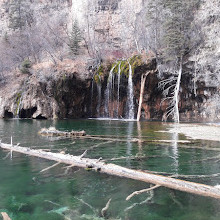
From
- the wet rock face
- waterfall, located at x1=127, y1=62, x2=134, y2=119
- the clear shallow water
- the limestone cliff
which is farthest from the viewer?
the wet rock face

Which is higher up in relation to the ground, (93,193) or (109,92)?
(109,92)

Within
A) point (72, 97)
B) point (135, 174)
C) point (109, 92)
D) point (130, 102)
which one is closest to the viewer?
point (135, 174)

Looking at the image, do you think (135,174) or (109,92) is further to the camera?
(109,92)

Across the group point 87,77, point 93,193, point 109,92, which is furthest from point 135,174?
point 87,77

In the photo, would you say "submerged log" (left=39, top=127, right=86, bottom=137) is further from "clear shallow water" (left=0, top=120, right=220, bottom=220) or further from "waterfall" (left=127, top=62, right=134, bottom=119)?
"waterfall" (left=127, top=62, right=134, bottom=119)

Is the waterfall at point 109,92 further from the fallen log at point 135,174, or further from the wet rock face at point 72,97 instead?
the fallen log at point 135,174

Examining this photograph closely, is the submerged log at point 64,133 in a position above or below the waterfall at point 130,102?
below

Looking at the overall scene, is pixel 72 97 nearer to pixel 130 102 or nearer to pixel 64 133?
pixel 130 102

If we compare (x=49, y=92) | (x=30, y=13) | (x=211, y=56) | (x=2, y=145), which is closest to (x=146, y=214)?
(x=2, y=145)

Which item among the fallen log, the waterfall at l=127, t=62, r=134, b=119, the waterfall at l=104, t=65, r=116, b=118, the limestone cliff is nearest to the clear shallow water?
the fallen log

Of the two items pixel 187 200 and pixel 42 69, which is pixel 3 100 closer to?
pixel 42 69

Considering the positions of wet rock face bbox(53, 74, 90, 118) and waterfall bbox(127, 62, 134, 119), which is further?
wet rock face bbox(53, 74, 90, 118)

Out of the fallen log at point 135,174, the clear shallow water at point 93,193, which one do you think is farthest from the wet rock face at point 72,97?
the fallen log at point 135,174

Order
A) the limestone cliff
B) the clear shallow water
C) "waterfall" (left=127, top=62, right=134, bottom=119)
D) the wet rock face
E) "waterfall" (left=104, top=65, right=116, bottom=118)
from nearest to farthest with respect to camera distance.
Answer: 1. the clear shallow water
2. the limestone cliff
3. "waterfall" (left=127, top=62, right=134, bottom=119)
4. "waterfall" (left=104, top=65, right=116, bottom=118)
5. the wet rock face
